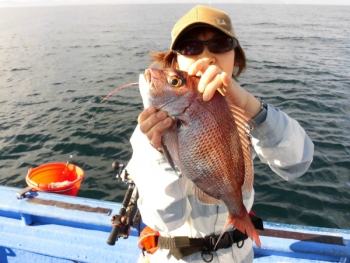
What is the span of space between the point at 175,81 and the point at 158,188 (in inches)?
29.4

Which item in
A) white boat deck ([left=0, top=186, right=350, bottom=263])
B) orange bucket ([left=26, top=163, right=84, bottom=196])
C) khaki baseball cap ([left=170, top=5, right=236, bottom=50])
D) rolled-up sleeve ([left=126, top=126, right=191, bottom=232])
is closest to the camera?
rolled-up sleeve ([left=126, top=126, right=191, bottom=232])

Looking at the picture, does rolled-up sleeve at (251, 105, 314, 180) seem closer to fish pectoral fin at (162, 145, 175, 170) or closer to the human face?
the human face

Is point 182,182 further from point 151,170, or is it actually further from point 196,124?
point 196,124

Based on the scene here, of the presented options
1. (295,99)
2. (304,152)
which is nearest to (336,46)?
(295,99)

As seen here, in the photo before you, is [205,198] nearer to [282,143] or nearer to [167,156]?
[167,156]

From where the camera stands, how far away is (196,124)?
162 cm

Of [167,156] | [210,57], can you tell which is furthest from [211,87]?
[210,57]

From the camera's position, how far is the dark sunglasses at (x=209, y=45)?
2195mm

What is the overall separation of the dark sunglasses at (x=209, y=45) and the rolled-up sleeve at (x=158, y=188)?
76 centimetres

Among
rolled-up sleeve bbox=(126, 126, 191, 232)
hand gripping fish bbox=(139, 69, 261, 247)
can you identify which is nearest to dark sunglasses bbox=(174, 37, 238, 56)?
hand gripping fish bbox=(139, 69, 261, 247)

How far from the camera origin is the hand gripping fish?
5.33 feet

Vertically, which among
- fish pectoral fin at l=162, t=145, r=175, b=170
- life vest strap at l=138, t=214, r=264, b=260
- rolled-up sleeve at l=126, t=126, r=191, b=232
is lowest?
life vest strap at l=138, t=214, r=264, b=260

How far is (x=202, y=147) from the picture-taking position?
5.37 ft

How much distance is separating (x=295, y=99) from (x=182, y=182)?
10376 mm
